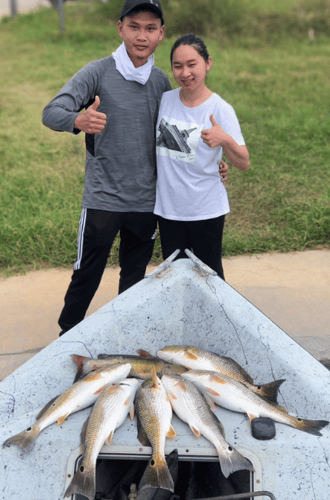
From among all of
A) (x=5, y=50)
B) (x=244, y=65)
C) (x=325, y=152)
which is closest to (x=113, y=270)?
(x=325, y=152)

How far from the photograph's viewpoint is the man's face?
2.52 meters

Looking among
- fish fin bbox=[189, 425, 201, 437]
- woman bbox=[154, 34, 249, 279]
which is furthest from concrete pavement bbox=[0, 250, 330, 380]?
fish fin bbox=[189, 425, 201, 437]

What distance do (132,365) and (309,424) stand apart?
24.6 inches

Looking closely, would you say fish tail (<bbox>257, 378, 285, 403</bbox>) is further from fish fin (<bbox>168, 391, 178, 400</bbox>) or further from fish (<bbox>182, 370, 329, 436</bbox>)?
fish fin (<bbox>168, 391, 178, 400</bbox>)

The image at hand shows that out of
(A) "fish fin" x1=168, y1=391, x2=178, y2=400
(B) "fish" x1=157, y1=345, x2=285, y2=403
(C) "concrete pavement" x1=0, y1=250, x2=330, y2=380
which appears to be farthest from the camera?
(C) "concrete pavement" x1=0, y1=250, x2=330, y2=380

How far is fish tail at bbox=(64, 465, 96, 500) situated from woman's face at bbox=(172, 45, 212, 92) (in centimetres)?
162

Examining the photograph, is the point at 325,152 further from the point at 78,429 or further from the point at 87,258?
the point at 78,429

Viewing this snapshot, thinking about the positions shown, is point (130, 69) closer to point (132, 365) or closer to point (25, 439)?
point (132, 365)

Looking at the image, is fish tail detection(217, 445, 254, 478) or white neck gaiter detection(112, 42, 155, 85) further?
white neck gaiter detection(112, 42, 155, 85)

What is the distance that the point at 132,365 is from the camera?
199cm

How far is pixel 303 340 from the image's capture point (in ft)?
10.7

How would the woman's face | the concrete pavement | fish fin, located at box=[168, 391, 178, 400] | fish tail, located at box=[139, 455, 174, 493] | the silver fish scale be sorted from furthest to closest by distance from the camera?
the concrete pavement < the woman's face < fish fin, located at box=[168, 391, 178, 400] < the silver fish scale < fish tail, located at box=[139, 455, 174, 493]

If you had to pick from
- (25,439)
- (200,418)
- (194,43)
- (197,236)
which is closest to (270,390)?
(200,418)

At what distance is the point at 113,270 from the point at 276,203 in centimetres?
180
